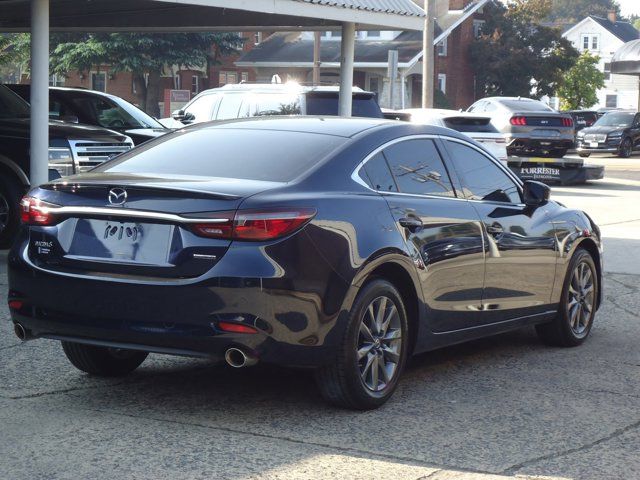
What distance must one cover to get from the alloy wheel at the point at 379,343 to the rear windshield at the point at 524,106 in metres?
23.0

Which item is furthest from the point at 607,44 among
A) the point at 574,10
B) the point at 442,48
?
the point at 574,10

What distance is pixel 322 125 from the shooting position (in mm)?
7141

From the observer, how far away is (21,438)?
5758 millimetres

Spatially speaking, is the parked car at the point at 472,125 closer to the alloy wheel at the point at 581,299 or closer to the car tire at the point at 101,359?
the alloy wheel at the point at 581,299

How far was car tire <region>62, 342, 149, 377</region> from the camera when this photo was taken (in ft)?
23.1

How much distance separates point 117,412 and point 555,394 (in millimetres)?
2461

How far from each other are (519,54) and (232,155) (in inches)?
2356

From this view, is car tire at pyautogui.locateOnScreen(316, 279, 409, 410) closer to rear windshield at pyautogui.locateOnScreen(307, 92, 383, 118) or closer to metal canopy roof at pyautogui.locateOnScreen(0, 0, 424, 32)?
metal canopy roof at pyautogui.locateOnScreen(0, 0, 424, 32)

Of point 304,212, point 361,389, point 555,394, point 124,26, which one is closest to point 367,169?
point 304,212

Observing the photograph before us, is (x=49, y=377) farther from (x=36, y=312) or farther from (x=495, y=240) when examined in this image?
(x=495, y=240)

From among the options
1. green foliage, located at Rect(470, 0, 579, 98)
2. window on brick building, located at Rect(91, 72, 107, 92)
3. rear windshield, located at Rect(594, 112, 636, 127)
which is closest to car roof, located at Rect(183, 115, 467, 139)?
rear windshield, located at Rect(594, 112, 636, 127)

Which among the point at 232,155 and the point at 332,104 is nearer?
the point at 232,155

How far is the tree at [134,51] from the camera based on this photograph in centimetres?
5769

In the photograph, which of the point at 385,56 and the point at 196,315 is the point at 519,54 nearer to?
the point at 385,56
